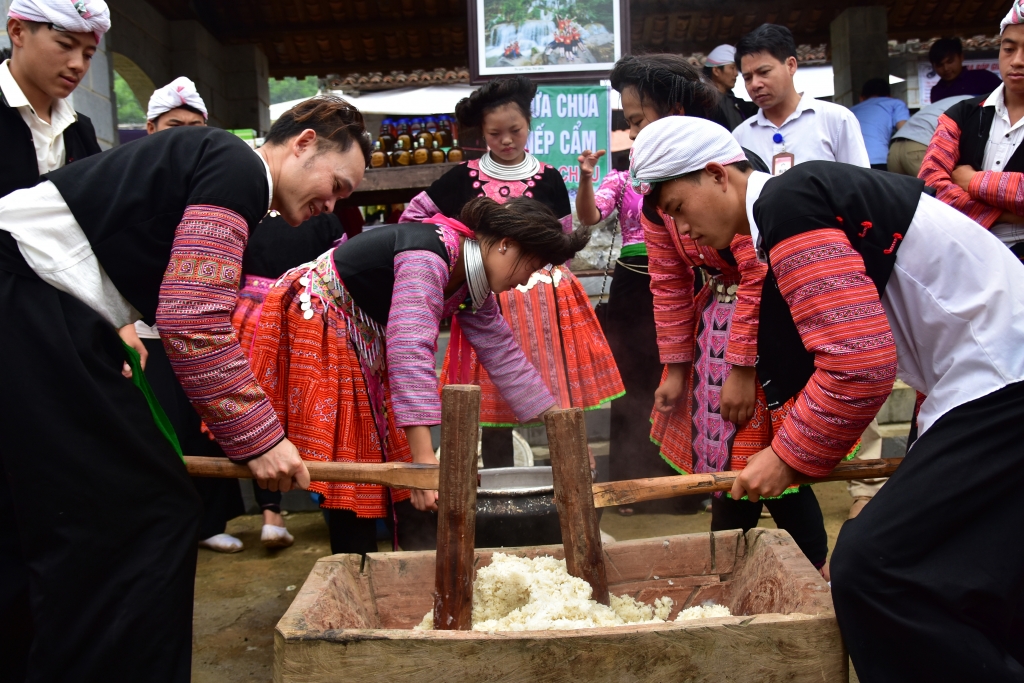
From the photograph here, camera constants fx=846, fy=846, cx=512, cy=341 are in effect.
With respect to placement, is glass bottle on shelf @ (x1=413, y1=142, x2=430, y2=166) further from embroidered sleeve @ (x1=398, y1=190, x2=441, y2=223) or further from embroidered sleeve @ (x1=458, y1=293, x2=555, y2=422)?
embroidered sleeve @ (x1=458, y1=293, x2=555, y2=422)

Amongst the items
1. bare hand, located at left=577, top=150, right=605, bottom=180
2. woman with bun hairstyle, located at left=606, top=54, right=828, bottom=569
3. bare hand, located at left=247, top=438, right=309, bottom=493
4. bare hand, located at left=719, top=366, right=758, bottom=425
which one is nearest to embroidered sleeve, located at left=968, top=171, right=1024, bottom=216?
woman with bun hairstyle, located at left=606, top=54, right=828, bottom=569

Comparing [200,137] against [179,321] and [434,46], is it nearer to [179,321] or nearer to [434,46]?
[179,321]

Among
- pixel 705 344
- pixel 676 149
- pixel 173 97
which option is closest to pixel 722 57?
pixel 705 344

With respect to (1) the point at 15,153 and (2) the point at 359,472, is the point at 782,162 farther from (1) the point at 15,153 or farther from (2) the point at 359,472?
(1) the point at 15,153

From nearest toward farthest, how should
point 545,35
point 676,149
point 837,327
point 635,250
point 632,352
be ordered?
point 837,327 < point 676,149 < point 635,250 < point 632,352 < point 545,35

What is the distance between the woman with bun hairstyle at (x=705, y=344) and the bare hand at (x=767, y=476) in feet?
2.03

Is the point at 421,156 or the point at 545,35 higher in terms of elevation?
the point at 545,35

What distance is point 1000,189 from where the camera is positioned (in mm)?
2965

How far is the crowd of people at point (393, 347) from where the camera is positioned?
179 centimetres

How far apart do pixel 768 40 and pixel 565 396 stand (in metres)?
1.82

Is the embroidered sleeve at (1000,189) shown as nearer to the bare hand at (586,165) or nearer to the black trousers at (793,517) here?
the black trousers at (793,517)

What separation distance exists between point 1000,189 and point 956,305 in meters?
1.39

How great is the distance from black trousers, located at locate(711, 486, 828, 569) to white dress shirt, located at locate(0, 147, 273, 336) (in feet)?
7.01

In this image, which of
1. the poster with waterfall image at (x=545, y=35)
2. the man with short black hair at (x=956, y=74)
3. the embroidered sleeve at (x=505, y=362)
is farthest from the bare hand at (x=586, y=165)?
the man with short black hair at (x=956, y=74)
